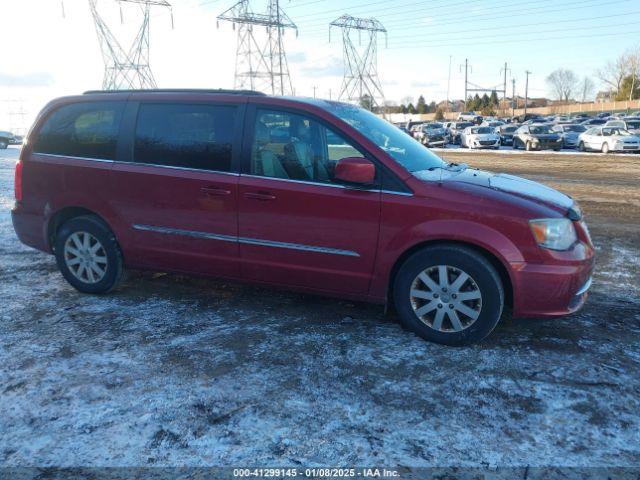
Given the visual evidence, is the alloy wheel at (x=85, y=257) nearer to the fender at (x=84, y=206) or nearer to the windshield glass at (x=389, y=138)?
the fender at (x=84, y=206)

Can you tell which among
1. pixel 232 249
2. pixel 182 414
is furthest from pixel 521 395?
pixel 232 249

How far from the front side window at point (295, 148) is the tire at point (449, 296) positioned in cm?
93

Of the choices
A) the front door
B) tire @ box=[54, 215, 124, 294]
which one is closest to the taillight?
tire @ box=[54, 215, 124, 294]

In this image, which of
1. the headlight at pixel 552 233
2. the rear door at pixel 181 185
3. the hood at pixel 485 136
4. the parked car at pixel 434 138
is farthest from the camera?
the parked car at pixel 434 138

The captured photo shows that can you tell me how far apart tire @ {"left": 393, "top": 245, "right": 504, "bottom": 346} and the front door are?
0.31 meters

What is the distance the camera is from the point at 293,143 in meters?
4.16

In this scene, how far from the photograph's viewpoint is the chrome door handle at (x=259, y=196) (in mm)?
4098

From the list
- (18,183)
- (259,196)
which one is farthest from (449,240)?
(18,183)

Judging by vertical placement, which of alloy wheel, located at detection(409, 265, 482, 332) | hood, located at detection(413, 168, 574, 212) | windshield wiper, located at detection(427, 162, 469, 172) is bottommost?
alloy wheel, located at detection(409, 265, 482, 332)

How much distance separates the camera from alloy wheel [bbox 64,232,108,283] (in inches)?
190

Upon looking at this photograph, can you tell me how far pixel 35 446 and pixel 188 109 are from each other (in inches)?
110

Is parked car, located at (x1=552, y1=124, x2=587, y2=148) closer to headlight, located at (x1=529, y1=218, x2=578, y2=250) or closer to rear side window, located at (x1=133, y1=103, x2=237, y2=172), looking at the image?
headlight, located at (x1=529, y1=218, x2=578, y2=250)

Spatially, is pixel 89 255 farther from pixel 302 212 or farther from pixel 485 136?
pixel 485 136

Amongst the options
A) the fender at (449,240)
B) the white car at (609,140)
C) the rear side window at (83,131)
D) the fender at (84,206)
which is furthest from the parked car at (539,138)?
the fender at (84,206)
